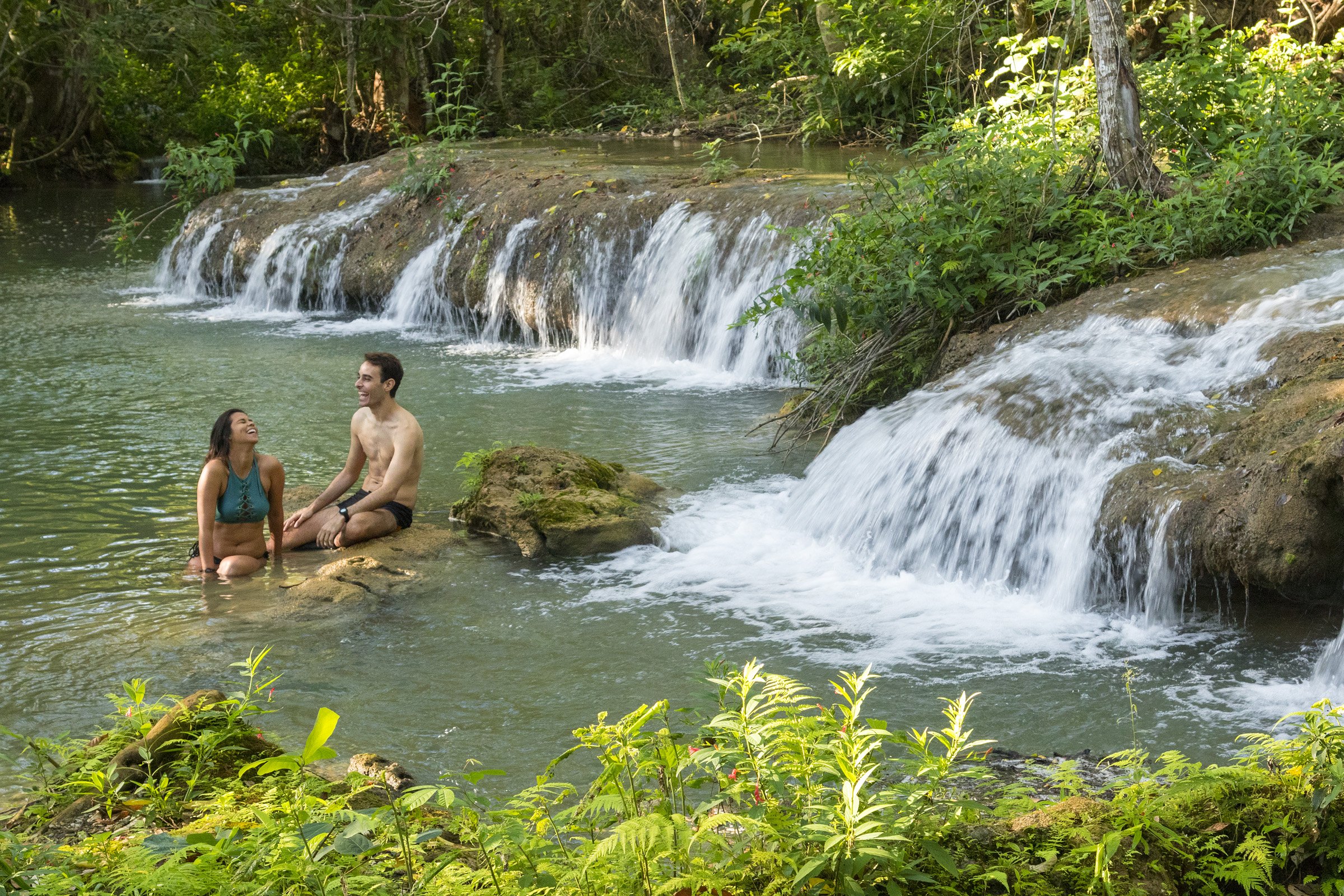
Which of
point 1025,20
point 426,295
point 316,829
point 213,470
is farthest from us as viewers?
point 1025,20

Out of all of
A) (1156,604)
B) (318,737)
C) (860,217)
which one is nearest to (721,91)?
(860,217)

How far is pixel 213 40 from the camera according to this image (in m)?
27.8

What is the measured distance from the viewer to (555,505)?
7324 millimetres

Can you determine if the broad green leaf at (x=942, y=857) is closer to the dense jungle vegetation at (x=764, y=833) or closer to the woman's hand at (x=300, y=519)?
the dense jungle vegetation at (x=764, y=833)

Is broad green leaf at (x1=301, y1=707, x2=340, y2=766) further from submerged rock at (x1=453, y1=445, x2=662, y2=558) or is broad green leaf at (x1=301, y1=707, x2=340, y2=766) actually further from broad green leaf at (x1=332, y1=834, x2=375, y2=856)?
submerged rock at (x1=453, y1=445, x2=662, y2=558)

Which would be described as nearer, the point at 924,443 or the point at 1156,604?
the point at 1156,604

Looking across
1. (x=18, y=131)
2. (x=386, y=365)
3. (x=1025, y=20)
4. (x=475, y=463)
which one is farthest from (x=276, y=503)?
(x=18, y=131)

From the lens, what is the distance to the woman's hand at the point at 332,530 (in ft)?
23.9

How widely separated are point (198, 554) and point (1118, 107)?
7.24 meters

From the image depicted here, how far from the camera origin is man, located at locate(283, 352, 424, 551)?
7.30 metres

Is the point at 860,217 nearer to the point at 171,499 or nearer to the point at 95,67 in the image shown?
the point at 171,499

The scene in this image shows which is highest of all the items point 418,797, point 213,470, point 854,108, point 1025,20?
point 1025,20

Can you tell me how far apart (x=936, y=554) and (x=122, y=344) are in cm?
1077

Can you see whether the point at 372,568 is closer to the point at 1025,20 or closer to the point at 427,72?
the point at 1025,20
